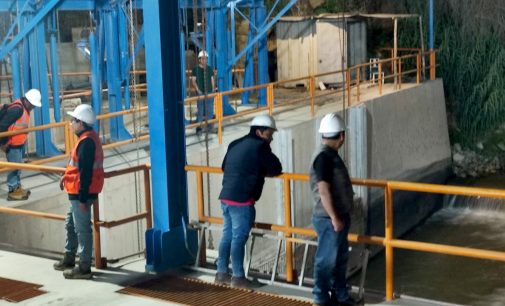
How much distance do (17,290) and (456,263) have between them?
37.2 feet

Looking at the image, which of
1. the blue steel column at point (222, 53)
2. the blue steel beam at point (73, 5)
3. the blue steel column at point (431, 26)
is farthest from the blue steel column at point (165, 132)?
the blue steel column at point (431, 26)

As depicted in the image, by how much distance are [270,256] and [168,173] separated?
6636 mm

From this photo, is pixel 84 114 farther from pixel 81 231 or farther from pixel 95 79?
pixel 95 79

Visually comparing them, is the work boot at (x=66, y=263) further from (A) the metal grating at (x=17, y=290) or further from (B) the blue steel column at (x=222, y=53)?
(B) the blue steel column at (x=222, y=53)

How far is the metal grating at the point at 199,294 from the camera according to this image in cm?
716

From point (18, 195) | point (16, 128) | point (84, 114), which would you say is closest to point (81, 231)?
point (84, 114)

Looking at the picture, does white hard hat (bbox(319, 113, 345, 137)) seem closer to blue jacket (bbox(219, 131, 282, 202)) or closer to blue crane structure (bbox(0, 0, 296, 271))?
blue jacket (bbox(219, 131, 282, 202))

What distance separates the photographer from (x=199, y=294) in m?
7.41

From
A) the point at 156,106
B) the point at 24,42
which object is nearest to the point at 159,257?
the point at 156,106

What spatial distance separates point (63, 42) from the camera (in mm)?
26281

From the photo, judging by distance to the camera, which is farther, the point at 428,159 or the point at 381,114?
the point at 428,159

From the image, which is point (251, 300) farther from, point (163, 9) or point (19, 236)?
point (19, 236)

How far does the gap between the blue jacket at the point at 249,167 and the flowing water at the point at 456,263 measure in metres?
8.55

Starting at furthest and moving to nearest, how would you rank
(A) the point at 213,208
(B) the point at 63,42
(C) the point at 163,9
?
(B) the point at 63,42, (A) the point at 213,208, (C) the point at 163,9
